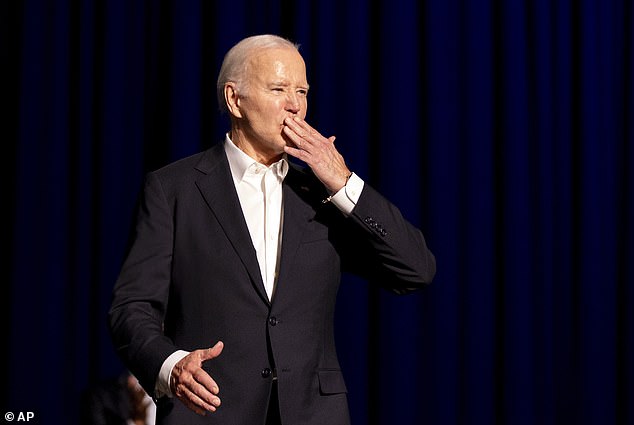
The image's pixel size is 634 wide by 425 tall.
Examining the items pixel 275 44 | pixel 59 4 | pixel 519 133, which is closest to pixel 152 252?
pixel 275 44

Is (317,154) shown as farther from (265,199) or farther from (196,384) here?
(196,384)

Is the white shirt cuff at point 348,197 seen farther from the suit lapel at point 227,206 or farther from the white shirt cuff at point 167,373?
the white shirt cuff at point 167,373

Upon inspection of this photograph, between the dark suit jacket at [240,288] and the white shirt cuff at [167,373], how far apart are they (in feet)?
0.14

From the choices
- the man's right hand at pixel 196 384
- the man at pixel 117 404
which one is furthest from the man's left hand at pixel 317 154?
the man at pixel 117 404

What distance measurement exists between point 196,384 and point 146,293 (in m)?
0.25

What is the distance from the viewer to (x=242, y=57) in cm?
182

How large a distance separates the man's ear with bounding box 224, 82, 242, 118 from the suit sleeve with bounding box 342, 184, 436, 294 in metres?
0.30

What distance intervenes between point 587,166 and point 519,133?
273 mm

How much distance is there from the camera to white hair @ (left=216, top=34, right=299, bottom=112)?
1806 mm

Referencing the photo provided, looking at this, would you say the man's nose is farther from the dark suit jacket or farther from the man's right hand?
the man's right hand

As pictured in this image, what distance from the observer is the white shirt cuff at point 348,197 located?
5.55 feet

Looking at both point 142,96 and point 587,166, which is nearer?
point 142,96

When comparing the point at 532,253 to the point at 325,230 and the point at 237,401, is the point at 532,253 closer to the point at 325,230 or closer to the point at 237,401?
the point at 325,230

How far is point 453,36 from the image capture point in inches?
126
